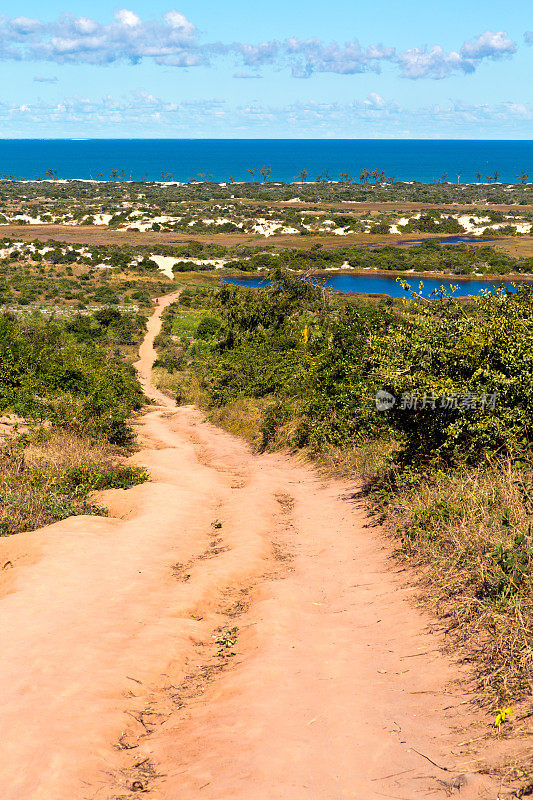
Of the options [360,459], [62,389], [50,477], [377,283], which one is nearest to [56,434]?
[50,477]

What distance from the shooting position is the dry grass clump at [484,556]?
5.00 m

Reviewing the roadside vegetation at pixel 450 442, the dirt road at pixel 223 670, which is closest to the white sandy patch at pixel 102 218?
the roadside vegetation at pixel 450 442

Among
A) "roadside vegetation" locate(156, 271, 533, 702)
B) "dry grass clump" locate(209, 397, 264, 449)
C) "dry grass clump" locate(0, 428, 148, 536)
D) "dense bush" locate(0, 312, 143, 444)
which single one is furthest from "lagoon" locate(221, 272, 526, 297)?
"dry grass clump" locate(0, 428, 148, 536)

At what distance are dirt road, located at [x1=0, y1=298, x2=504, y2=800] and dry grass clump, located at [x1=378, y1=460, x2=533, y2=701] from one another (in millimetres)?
318

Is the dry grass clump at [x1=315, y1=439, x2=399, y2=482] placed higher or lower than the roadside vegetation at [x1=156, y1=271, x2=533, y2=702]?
lower

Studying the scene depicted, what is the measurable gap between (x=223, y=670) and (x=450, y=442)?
15.0ft

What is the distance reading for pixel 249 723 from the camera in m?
4.88

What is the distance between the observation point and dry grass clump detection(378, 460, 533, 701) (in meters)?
5.00

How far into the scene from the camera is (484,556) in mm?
6137

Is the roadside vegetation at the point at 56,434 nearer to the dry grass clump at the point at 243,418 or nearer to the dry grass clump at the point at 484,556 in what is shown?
the dry grass clump at the point at 243,418

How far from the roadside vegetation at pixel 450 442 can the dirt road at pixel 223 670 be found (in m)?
0.44

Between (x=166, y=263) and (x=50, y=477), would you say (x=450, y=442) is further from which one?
(x=166, y=263)

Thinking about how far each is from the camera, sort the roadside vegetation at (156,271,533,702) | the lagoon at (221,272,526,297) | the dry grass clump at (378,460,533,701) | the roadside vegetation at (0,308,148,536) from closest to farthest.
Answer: the dry grass clump at (378,460,533,701)
the roadside vegetation at (156,271,533,702)
the roadside vegetation at (0,308,148,536)
the lagoon at (221,272,526,297)

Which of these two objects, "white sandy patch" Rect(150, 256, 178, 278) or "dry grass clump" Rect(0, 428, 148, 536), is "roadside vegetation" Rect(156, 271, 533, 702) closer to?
"dry grass clump" Rect(0, 428, 148, 536)
